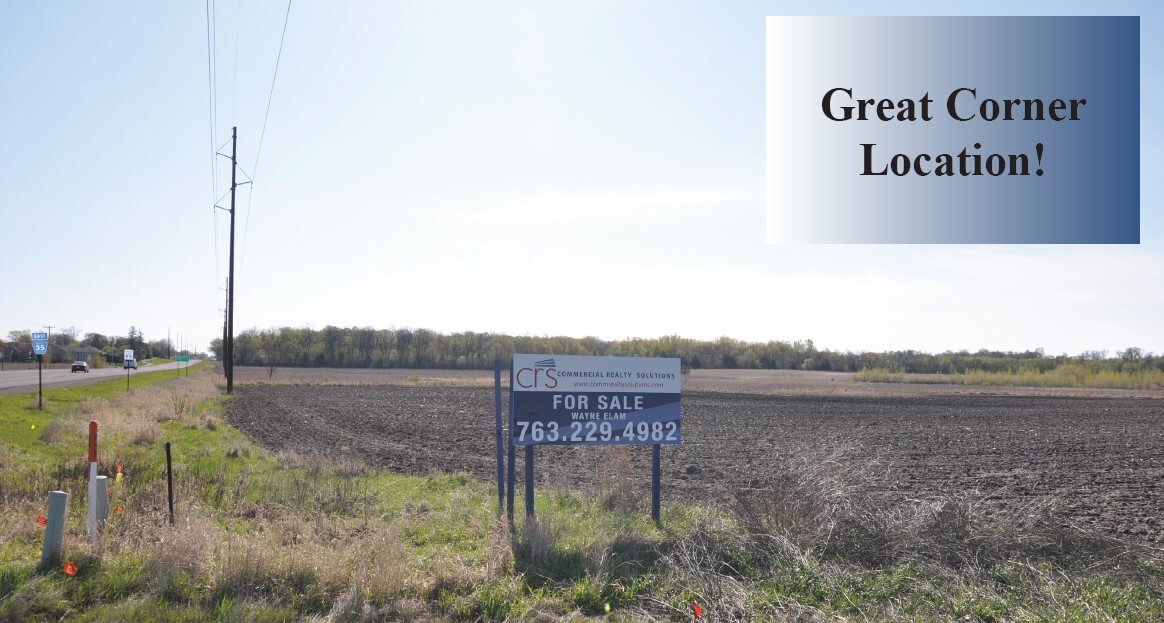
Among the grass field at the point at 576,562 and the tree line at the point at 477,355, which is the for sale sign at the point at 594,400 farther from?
the tree line at the point at 477,355

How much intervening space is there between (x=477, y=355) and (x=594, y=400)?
91720 mm

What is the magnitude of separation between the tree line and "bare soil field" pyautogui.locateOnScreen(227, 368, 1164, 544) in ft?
195

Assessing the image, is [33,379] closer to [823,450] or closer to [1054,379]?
[823,450]

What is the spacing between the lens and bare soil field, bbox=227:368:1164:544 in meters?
10.8

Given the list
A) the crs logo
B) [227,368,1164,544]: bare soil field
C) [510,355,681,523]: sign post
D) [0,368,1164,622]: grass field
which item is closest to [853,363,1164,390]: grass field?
[227,368,1164,544]: bare soil field

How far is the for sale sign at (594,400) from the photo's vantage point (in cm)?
820

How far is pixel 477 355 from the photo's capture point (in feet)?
325

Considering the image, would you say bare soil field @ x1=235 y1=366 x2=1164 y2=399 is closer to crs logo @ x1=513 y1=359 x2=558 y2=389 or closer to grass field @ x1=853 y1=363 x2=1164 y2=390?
grass field @ x1=853 y1=363 x2=1164 y2=390

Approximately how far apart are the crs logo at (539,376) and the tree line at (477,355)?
84.1m

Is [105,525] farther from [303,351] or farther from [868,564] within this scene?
[303,351]

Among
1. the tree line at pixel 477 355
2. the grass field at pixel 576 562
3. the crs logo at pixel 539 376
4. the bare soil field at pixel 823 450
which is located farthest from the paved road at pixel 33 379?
the tree line at pixel 477 355

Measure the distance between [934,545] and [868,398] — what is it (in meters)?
46.4

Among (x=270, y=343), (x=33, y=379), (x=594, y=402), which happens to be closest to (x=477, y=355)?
(x=270, y=343)

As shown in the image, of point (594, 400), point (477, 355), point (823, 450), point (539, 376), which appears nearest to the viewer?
point (539, 376)
